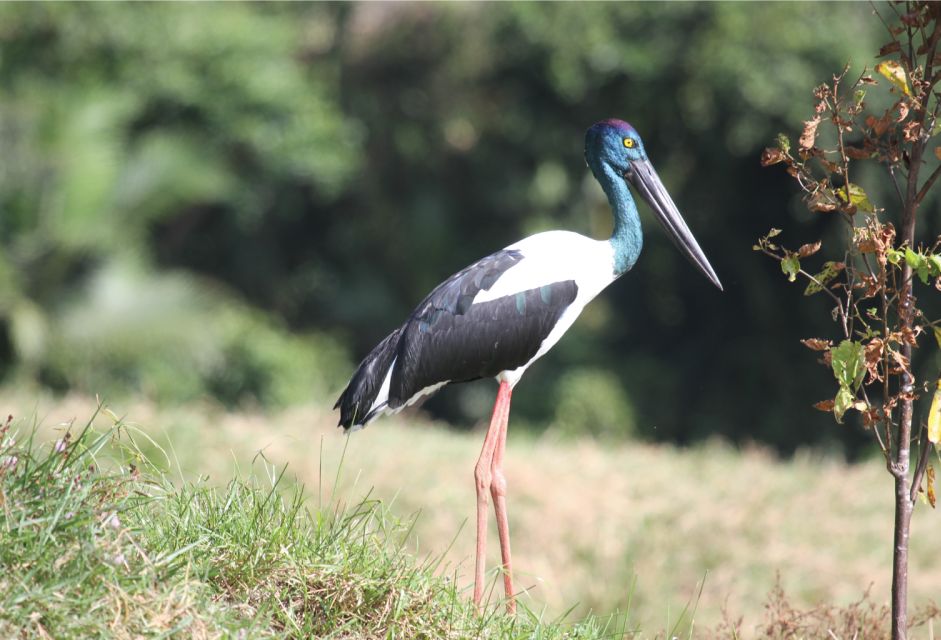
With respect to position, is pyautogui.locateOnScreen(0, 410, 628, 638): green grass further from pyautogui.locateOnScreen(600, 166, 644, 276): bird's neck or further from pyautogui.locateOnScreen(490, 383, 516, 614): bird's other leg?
pyautogui.locateOnScreen(600, 166, 644, 276): bird's neck

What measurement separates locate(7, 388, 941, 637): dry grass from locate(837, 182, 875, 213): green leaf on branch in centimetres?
404

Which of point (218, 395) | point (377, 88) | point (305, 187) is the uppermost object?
point (377, 88)

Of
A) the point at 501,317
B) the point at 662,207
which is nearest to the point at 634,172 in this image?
the point at 662,207

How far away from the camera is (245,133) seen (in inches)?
586

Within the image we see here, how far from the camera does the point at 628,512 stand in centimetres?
861

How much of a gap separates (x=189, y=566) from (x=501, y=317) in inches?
76.1

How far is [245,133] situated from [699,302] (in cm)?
587

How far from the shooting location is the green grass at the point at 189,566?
3088 mm

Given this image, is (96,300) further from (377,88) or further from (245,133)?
(377,88)

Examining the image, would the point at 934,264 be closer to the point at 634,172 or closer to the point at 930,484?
the point at 930,484

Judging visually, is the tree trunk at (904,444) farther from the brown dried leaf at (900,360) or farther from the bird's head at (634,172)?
the bird's head at (634,172)

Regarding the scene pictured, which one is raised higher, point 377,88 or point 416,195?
point 377,88

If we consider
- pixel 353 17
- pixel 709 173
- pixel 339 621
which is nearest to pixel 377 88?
pixel 353 17

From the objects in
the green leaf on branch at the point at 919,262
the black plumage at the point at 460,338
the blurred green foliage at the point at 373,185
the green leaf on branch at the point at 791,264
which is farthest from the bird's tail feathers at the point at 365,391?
the blurred green foliage at the point at 373,185
